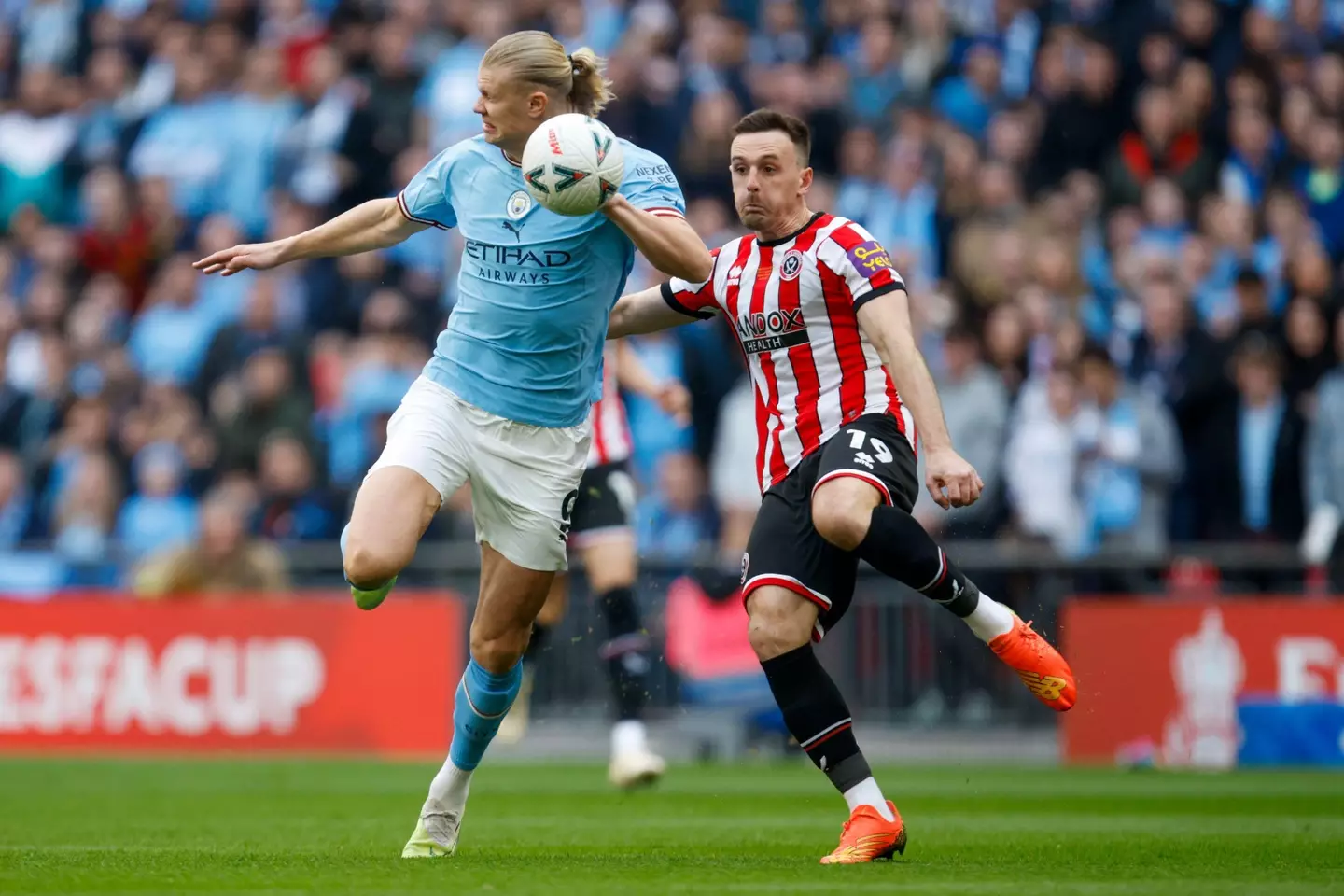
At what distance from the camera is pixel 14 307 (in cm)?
1880

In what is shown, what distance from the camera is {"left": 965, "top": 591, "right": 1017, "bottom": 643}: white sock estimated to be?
24.0ft

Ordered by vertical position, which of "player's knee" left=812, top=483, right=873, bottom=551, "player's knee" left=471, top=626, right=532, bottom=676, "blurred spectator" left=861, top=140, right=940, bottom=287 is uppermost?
"blurred spectator" left=861, top=140, right=940, bottom=287

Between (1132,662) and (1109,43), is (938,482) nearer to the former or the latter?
(1132,662)

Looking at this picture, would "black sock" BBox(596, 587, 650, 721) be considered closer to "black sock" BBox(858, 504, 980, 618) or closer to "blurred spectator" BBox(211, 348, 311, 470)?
"black sock" BBox(858, 504, 980, 618)

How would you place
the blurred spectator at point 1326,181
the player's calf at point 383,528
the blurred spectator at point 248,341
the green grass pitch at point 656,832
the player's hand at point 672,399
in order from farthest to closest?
the blurred spectator at point 248,341 < the blurred spectator at point 1326,181 < the player's hand at point 672,399 < the player's calf at point 383,528 < the green grass pitch at point 656,832

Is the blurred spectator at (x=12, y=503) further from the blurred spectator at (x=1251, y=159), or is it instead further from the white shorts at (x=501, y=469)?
the white shorts at (x=501, y=469)

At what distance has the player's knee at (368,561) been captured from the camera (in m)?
6.71

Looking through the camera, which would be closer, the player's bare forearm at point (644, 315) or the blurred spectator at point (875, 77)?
the player's bare forearm at point (644, 315)

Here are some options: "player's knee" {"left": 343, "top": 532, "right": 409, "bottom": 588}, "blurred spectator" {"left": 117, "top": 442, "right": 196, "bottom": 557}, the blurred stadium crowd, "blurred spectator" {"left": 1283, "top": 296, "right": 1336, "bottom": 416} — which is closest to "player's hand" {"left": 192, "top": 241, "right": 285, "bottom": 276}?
"player's knee" {"left": 343, "top": 532, "right": 409, "bottom": 588}

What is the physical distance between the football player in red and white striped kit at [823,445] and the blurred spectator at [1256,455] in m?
7.23

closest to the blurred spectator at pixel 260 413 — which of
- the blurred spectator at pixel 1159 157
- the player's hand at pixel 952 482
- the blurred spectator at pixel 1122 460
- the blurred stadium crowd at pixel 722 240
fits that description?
the blurred stadium crowd at pixel 722 240

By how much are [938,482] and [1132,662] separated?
23.4 feet

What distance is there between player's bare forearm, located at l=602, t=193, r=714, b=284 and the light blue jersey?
356 millimetres

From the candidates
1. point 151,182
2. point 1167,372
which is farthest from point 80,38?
point 1167,372
